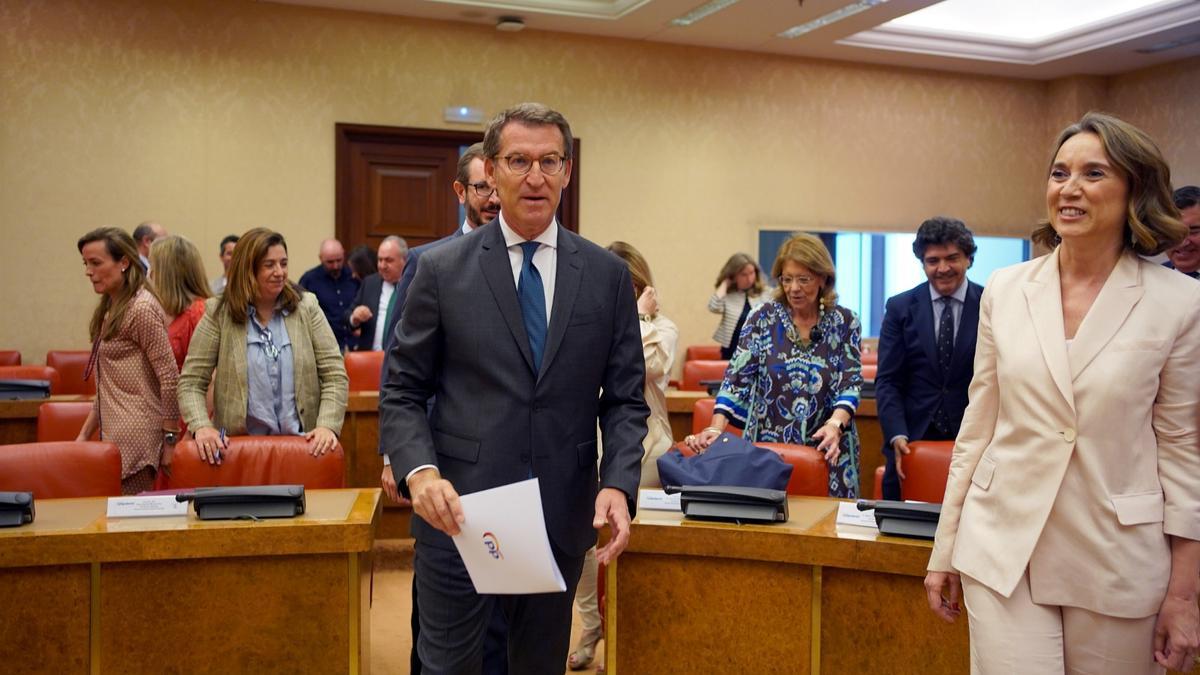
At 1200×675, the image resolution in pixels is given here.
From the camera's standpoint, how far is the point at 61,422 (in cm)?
424

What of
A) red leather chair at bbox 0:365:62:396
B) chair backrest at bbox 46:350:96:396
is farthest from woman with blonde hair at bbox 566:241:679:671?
chair backrest at bbox 46:350:96:396

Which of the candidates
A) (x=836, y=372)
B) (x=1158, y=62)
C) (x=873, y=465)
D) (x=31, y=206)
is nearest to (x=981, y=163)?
(x=1158, y=62)

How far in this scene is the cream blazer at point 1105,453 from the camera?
184cm

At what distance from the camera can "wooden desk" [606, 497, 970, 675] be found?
266 cm

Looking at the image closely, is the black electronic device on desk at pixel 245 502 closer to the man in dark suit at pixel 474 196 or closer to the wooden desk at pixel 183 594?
the wooden desk at pixel 183 594

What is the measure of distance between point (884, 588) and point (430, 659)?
120cm

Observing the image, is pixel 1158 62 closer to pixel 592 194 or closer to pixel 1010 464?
pixel 592 194

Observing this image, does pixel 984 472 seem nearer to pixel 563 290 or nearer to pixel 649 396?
pixel 563 290

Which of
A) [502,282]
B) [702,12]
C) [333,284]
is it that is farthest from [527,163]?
[702,12]

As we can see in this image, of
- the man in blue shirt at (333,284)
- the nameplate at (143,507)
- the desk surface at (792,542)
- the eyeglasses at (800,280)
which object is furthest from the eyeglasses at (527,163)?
the man in blue shirt at (333,284)

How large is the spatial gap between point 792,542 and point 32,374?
5079 millimetres

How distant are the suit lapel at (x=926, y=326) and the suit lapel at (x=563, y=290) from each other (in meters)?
2.06

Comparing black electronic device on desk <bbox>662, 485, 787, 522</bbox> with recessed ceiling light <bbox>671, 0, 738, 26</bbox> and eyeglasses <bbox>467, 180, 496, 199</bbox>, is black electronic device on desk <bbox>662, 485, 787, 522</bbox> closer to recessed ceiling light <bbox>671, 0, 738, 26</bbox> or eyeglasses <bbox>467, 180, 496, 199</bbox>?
eyeglasses <bbox>467, 180, 496, 199</bbox>

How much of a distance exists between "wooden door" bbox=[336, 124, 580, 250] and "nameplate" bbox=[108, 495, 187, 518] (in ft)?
20.6
